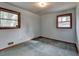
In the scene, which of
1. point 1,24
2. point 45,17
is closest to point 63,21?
point 45,17

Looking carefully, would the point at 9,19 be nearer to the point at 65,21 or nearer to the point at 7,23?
the point at 7,23

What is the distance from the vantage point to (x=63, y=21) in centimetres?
381

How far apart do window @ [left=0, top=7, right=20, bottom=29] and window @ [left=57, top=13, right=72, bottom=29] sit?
2.10 m

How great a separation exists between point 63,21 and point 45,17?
1481 millimetres

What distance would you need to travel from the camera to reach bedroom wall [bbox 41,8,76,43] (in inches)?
135

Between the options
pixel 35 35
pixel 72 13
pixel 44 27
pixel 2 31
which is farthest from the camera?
pixel 44 27

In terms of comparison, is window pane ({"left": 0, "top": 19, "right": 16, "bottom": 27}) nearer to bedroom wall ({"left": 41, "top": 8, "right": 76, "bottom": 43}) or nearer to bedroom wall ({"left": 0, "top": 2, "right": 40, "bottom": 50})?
bedroom wall ({"left": 0, "top": 2, "right": 40, "bottom": 50})

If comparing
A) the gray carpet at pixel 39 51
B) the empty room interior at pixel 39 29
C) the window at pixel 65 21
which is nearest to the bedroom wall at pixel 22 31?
the empty room interior at pixel 39 29

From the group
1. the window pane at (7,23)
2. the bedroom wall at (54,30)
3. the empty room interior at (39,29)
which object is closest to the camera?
the empty room interior at (39,29)

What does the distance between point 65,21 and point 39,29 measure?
78.0 inches

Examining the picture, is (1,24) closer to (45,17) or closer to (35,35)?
(35,35)

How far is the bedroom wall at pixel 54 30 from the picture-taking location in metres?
3.42

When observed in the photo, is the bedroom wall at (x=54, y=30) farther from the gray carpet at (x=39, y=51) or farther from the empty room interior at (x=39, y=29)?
the gray carpet at (x=39, y=51)

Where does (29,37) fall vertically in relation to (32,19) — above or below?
below
